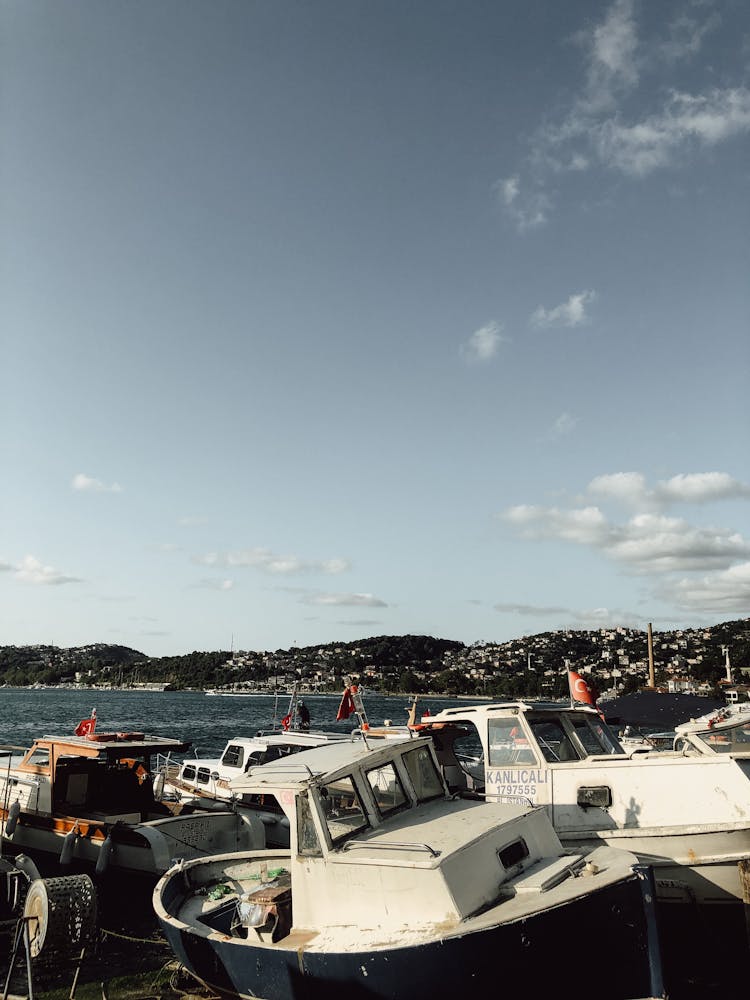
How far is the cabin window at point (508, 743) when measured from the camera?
41.0 ft

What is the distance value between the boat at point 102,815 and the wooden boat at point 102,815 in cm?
2

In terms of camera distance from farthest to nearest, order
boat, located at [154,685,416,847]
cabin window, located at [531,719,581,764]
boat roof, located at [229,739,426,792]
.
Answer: boat, located at [154,685,416,847] → cabin window, located at [531,719,581,764] → boat roof, located at [229,739,426,792]

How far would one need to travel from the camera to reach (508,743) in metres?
12.7

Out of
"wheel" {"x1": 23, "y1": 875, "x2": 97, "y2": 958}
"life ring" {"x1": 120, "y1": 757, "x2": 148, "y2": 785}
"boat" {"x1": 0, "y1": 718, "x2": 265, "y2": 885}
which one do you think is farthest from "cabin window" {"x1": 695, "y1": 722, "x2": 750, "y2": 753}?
"life ring" {"x1": 120, "y1": 757, "x2": 148, "y2": 785}

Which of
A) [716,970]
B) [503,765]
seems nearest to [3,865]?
[503,765]

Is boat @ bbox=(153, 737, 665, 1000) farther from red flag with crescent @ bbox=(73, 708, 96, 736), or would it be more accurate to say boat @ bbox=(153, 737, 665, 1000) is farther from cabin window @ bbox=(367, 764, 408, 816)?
red flag with crescent @ bbox=(73, 708, 96, 736)

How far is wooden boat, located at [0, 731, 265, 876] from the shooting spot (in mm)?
14703

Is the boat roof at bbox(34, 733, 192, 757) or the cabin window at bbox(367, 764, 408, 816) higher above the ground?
the cabin window at bbox(367, 764, 408, 816)

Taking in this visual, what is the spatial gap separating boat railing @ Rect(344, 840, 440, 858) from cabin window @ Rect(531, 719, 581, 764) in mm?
4892

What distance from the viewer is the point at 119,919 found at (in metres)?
13.5

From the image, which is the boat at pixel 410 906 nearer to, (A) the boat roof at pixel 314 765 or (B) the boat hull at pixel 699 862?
(A) the boat roof at pixel 314 765

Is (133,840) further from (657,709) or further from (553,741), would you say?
(657,709)

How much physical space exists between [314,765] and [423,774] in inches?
66.9

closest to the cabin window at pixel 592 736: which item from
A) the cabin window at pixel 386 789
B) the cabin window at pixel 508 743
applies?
the cabin window at pixel 508 743
